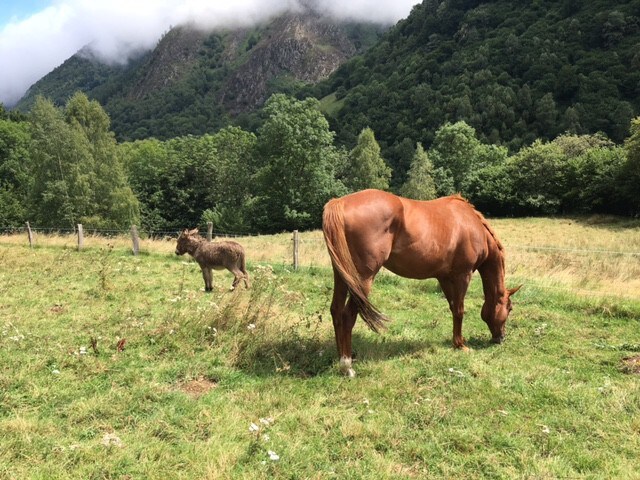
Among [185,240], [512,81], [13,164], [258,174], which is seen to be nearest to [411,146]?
[512,81]

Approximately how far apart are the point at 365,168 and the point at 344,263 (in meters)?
50.3

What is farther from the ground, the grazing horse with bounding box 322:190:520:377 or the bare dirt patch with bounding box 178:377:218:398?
the grazing horse with bounding box 322:190:520:377

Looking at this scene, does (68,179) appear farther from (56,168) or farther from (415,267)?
(415,267)

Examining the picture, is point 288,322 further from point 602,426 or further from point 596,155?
point 596,155

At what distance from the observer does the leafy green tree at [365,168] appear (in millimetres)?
53625

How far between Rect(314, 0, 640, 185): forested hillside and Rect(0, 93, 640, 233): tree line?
939 inches

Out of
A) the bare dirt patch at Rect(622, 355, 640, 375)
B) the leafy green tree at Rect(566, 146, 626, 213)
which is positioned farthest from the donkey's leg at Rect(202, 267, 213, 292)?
the leafy green tree at Rect(566, 146, 626, 213)

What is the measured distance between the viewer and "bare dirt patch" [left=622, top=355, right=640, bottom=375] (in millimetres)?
5223

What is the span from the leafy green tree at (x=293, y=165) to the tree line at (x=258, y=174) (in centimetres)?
12

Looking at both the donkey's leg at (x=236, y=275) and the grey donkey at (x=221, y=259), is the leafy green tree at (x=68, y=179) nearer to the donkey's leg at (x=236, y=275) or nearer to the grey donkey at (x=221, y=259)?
the grey donkey at (x=221, y=259)

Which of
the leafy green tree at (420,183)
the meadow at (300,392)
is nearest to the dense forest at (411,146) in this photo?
the leafy green tree at (420,183)

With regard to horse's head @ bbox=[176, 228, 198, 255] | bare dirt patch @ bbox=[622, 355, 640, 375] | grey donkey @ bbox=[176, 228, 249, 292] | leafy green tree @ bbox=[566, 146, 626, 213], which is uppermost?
leafy green tree @ bbox=[566, 146, 626, 213]

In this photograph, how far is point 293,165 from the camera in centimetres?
4181

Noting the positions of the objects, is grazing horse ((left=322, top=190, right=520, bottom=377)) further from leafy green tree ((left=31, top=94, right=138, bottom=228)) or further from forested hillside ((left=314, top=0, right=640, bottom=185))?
forested hillside ((left=314, top=0, right=640, bottom=185))
